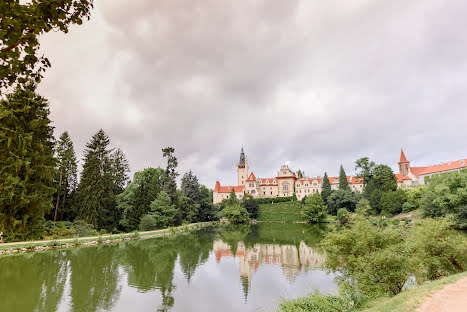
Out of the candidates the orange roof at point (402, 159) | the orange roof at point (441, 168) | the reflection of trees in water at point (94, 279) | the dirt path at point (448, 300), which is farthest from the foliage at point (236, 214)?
the orange roof at point (441, 168)

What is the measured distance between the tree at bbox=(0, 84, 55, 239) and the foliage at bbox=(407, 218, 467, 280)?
20874mm

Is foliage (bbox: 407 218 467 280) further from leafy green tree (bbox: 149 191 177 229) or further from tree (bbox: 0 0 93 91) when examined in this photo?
leafy green tree (bbox: 149 191 177 229)

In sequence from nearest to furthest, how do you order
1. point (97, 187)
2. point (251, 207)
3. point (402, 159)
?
point (97, 187)
point (251, 207)
point (402, 159)

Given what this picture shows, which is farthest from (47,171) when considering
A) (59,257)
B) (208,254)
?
(208,254)

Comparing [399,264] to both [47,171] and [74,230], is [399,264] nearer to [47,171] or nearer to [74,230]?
[47,171]

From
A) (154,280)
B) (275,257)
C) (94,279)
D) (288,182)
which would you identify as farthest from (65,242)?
(288,182)

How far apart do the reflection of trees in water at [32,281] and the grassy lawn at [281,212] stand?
41.5 metres

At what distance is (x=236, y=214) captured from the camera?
47.4m

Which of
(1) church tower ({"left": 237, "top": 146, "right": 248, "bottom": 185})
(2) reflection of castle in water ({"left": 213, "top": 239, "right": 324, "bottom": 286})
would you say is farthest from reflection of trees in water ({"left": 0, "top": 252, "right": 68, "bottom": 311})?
(1) church tower ({"left": 237, "top": 146, "right": 248, "bottom": 185})

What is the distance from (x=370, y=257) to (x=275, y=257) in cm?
1160

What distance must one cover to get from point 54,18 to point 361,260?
9.53 meters

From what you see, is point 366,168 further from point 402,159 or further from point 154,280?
point 154,280

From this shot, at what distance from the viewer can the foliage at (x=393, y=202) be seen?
114 feet

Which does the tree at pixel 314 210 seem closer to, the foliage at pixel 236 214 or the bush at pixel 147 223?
the foliage at pixel 236 214
